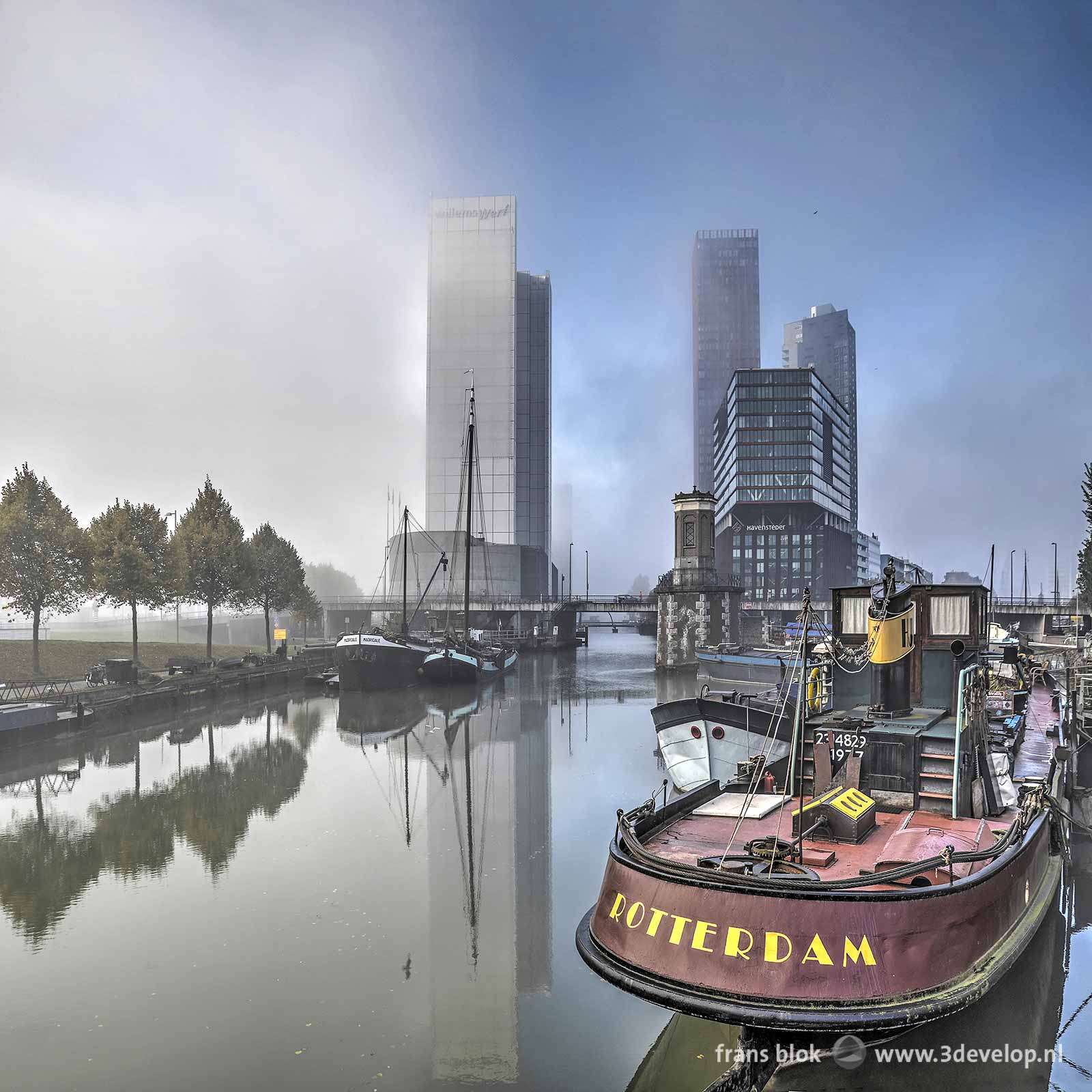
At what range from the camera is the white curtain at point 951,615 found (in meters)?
20.4

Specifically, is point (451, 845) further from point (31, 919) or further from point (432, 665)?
point (432, 665)

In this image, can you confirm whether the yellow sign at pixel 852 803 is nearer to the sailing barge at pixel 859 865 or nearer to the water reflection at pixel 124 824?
the sailing barge at pixel 859 865

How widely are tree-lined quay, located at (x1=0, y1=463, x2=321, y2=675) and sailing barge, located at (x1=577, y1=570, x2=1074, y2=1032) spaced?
49.3m

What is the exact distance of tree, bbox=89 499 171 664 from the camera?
56.9m

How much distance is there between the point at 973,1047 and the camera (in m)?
12.0

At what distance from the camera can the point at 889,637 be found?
716 inches

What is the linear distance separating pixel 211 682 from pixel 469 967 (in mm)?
45561

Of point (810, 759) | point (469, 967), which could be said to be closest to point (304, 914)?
point (469, 967)

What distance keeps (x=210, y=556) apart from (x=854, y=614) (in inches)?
A: 2460

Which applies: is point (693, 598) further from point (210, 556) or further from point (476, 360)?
point (476, 360)

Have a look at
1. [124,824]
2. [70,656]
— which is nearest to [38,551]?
[70,656]

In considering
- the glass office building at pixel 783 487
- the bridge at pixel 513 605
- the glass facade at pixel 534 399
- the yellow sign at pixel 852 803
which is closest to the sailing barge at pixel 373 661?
the bridge at pixel 513 605

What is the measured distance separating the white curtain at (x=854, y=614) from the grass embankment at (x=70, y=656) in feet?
163

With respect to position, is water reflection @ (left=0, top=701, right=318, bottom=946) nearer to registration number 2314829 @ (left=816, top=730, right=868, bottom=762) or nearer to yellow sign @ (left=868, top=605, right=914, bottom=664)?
registration number 2314829 @ (left=816, top=730, right=868, bottom=762)
